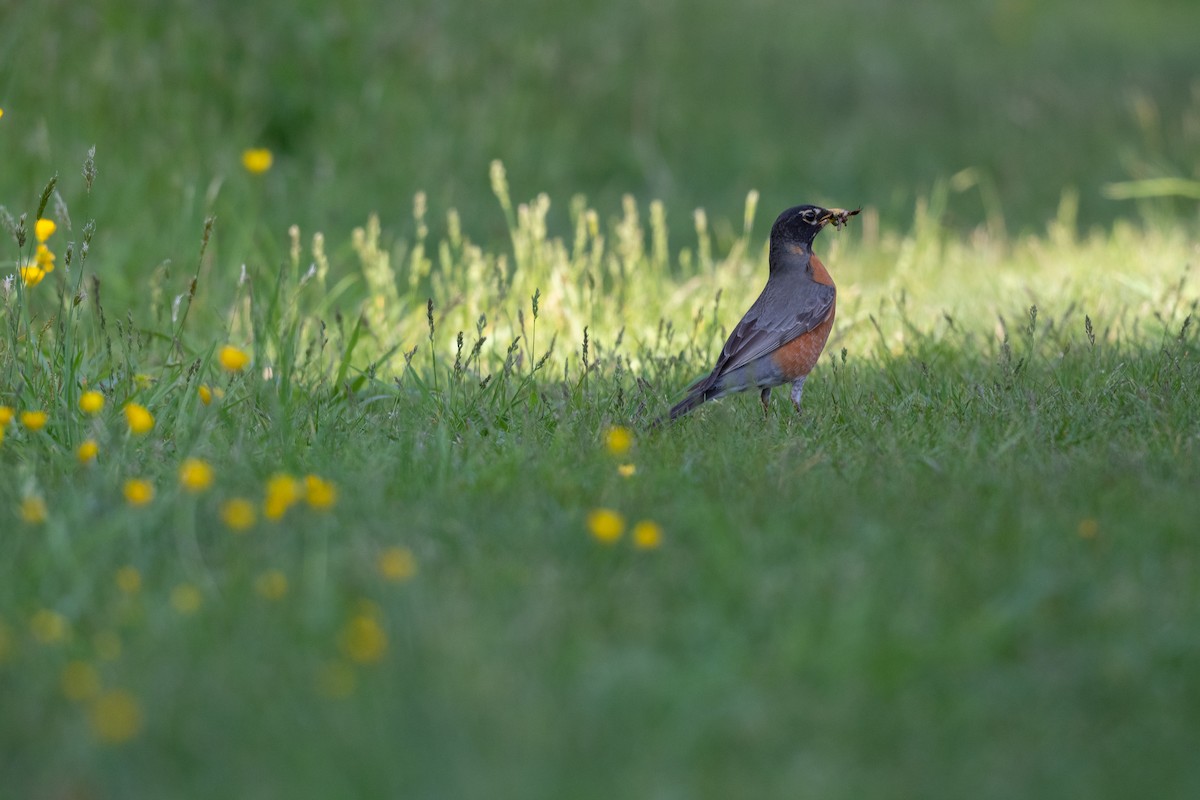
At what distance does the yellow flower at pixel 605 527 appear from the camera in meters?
3.00

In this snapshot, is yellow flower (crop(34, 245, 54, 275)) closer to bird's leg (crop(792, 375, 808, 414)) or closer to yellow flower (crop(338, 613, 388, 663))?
yellow flower (crop(338, 613, 388, 663))

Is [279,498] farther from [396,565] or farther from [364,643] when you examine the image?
[364,643]

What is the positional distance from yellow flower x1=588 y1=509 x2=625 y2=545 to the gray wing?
5.20 feet

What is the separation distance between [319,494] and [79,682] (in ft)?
2.77

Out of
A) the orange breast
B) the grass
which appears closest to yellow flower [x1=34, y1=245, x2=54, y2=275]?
the grass

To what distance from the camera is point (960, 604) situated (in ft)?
9.21

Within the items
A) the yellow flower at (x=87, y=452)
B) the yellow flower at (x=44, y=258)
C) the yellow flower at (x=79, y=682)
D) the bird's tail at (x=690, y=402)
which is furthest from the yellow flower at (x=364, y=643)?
the yellow flower at (x=44, y=258)

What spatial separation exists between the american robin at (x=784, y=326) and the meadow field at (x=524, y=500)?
0.16 meters

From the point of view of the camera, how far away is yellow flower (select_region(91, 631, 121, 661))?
2531mm

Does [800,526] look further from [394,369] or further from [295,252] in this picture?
[295,252]

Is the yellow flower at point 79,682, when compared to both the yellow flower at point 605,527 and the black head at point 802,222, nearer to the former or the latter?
the yellow flower at point 605,527

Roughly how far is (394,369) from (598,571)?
7.94ft

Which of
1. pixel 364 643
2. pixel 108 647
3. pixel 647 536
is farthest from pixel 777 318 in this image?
pixel 108 647

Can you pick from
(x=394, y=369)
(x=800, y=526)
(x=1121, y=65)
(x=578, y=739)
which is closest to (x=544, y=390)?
(x=394, y=369)
